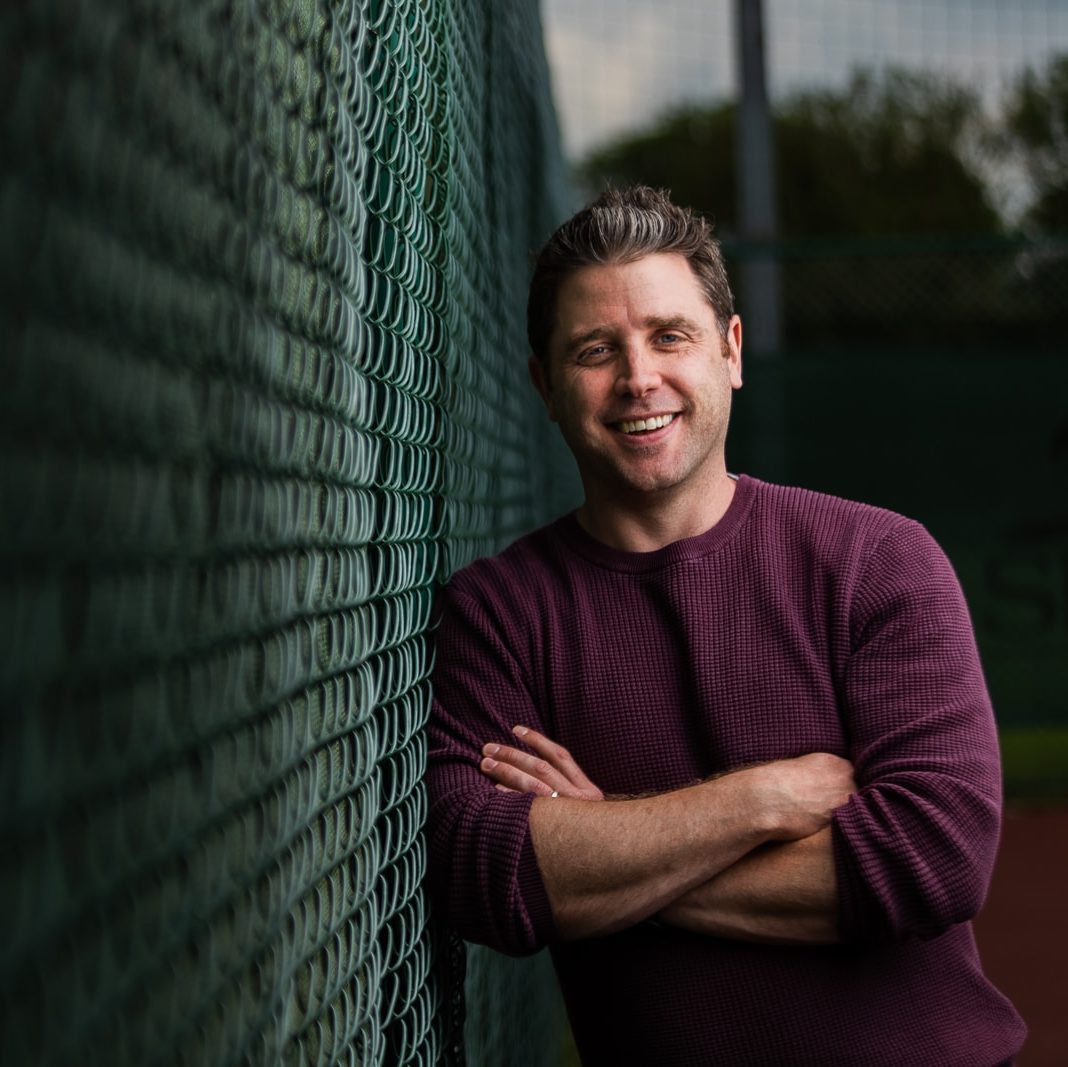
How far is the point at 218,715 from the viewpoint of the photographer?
0.99 metres

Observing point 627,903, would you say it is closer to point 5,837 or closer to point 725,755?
point 725,755

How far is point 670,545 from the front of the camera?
2.25m

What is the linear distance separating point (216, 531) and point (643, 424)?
1315mm

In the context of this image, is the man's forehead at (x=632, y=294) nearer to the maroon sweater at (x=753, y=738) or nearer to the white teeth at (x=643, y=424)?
the white teeth at (x=643, y=424)

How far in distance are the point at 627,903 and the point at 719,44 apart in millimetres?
14893

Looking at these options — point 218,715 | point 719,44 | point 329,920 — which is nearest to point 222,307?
point 218,715

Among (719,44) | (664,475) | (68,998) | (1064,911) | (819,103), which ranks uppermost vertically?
(819,103)

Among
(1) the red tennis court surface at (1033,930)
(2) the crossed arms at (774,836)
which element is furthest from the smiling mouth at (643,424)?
(1) the red tennis court surface at (1033,930)

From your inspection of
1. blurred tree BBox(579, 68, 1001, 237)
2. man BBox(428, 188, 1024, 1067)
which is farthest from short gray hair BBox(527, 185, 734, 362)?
blurred tree BBox(579, 68, 1001, 237)

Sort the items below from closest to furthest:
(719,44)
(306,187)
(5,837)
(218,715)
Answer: (5,837) < (218,715) < (306,187) < (719,44)

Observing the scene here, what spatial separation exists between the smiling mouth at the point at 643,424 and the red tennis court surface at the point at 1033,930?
285 centimetres

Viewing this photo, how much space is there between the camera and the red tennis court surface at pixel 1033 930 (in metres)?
4.60

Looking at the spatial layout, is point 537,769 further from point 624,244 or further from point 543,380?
point 624,244

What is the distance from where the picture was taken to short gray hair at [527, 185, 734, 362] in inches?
91.0
